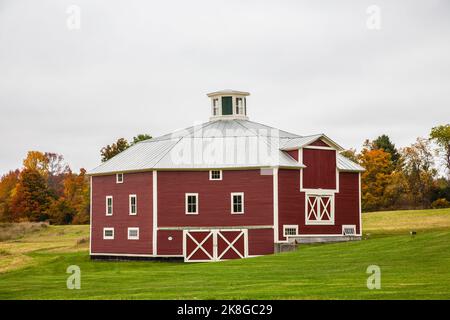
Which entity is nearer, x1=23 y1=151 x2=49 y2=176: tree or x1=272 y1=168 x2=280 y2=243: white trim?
x1=272 y1=168 x2=280 y2=243: white trim

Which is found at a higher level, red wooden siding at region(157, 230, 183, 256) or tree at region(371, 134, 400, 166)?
tree at region(371, 134, 400, 166)

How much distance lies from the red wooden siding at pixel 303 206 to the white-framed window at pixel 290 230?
0.55ft

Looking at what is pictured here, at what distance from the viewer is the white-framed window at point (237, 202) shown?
163ft

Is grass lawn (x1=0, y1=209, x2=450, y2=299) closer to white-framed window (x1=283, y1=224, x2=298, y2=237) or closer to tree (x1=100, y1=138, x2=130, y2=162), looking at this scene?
white-framed window (x1=283, y1=224, x2=298, y2=237)

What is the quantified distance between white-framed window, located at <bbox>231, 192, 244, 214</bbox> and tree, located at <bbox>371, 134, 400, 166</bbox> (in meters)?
49.0

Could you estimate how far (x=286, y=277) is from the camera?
29547 millimetres

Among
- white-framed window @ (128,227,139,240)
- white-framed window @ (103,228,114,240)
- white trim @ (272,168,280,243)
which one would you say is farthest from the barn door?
white-framed window @ (103,228,114,240)

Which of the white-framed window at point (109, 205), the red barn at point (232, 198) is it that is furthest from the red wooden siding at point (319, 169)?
the white-framed window at point (109, 205)

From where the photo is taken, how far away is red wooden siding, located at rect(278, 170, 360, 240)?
4900 cm

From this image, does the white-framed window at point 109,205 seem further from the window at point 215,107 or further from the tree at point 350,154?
the tree at point 350,154
